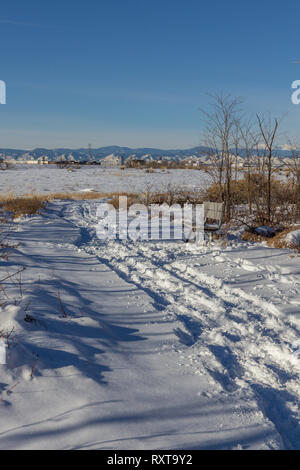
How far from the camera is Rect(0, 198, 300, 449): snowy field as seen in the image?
6.66ft

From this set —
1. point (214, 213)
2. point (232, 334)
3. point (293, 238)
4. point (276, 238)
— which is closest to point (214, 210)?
point (214, 213)

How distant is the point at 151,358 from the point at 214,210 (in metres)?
5.55

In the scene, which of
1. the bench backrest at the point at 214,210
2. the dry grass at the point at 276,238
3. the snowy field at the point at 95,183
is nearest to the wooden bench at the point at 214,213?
the bench backrest at the point at 214,210

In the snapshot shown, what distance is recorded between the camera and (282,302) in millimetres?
4137

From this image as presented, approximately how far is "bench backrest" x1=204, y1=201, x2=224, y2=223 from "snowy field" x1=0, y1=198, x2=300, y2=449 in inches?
95.7

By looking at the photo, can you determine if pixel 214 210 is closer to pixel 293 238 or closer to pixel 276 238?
pixel 276 238

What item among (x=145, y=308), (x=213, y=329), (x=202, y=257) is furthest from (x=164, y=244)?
(x=213, y=329)

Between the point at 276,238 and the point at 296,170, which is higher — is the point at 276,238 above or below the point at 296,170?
below

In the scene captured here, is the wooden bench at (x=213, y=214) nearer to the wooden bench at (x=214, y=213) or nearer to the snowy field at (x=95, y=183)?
the wooden bench at (x=214, y=213)

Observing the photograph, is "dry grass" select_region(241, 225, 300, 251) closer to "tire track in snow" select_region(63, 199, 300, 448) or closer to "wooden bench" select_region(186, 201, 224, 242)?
→ "wooden bench" select_region(186, 201, 224, 242)

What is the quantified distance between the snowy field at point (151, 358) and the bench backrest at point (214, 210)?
2.43m

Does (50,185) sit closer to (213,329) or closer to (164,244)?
(164,244)

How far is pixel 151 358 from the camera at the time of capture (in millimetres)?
2914

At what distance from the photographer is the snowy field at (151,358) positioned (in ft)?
6.66
